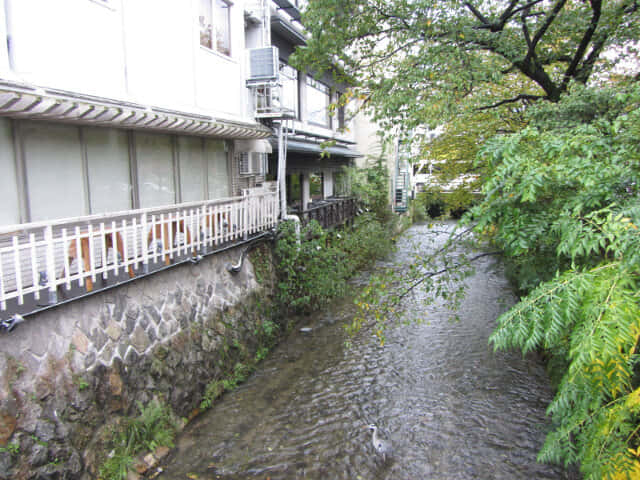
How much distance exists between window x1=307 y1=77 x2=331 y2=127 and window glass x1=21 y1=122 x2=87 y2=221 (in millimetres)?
11974

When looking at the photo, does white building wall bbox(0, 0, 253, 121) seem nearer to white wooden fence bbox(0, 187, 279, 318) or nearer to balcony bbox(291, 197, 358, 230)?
white wooden fence bbox(0, 187, 279, 318)

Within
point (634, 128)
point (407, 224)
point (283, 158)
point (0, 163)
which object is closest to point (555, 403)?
point (634, 128)

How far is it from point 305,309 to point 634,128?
9142mm

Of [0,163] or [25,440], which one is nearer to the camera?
[25,440]

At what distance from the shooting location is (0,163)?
590cm

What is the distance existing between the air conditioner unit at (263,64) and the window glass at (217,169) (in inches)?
81.7

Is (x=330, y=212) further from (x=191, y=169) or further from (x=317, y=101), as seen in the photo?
(x=191, y=169)

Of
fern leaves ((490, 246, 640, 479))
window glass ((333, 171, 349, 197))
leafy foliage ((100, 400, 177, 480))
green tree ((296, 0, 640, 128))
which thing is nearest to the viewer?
fern leaves ((490, 246, 640, 479))

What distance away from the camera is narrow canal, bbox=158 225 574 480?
6289 mm

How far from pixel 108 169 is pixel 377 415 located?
638 centimetres

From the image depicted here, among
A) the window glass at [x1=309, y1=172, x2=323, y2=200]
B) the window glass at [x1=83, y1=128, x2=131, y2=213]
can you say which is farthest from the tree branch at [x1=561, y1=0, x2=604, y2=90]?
the window glass at [x1=309, y1=172, x2=323, y2=200]

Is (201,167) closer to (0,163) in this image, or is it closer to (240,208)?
(240,208)

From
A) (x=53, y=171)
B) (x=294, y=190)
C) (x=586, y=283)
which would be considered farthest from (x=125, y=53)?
(x=294, y=190)

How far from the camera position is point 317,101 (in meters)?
19.2
